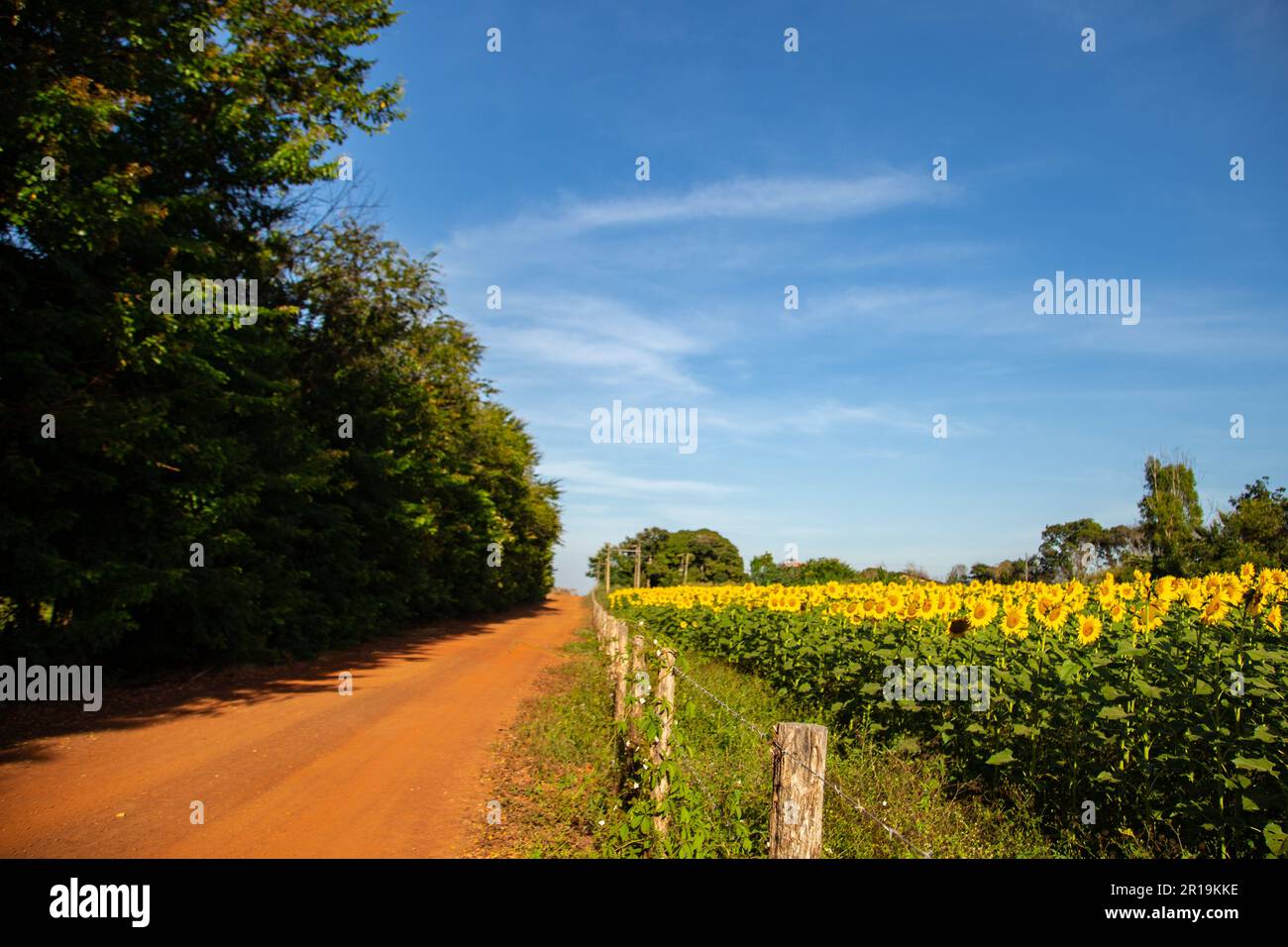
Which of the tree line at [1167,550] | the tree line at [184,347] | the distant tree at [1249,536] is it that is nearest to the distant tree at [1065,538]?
the tree line at [1167,550]

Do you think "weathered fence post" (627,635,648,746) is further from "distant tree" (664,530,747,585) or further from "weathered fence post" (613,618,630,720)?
"distant tree" (664,530,747,585)

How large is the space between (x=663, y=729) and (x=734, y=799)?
0.80 metres

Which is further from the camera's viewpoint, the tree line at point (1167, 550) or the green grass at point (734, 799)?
the tree line at point (1167, 550)

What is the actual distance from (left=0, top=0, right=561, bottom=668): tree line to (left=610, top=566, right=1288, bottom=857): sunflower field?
905cm

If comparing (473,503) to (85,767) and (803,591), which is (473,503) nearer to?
Answer: (803,591)

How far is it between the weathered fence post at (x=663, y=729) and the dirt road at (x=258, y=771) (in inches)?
60.6

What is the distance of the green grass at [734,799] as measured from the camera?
15.5ft

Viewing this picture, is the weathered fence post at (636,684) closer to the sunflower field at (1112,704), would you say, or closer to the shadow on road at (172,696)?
the sunflower field at (1112,704)

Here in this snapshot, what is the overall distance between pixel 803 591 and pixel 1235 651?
716cm

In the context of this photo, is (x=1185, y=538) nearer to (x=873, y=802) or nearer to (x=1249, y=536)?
(x=1249, y=536)

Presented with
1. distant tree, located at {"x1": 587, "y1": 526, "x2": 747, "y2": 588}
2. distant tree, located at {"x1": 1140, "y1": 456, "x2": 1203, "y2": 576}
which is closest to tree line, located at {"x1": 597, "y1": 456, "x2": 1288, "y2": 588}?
distant tree, located at {"x1": 1140, "y1": 456, "x2": 1203, "y2": 576}

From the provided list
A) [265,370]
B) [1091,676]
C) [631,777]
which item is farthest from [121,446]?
[1091,676]

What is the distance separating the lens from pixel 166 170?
11.8m

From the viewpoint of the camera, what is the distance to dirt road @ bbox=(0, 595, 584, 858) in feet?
16.8
